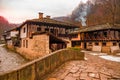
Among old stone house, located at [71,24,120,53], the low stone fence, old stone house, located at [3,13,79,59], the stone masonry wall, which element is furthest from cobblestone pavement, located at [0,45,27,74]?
old stone house, located at [71,24,120,53]

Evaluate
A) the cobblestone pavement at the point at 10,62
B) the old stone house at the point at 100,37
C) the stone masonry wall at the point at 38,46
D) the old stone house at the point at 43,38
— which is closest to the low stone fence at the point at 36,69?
the old stone house at the point at 43,38

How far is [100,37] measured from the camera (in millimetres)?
30188

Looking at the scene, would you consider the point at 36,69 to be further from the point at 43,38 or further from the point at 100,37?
the point at 100,37

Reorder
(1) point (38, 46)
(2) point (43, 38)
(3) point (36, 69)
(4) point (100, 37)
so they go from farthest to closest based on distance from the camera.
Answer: (4) point (100, 37) < (1) point (38, 46) < (2) point (43, 38) < (3) point (36, 69)

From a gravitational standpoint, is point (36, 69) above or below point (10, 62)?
above

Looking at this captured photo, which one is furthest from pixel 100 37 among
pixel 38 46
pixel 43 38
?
pixel 43 38

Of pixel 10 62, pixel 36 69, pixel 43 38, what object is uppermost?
pixel 43 38

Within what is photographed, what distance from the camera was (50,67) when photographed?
747 centimetres

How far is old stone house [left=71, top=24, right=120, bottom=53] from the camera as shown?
28677mm

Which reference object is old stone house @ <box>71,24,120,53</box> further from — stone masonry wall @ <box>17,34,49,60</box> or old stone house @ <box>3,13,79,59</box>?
stone masonry wall @ <box>17,34,49,60</box>

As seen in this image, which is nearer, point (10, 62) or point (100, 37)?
point (10, 62)

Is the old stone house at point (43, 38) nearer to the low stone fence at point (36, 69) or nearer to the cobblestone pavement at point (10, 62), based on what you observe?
the cobblestone pavement at point (10, 62)

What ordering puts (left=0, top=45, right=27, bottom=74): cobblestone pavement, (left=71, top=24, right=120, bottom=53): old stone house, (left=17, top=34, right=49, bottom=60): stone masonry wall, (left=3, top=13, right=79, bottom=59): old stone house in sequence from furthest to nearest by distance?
1. (left=71, top=24, right=120, bottom=53): old stone house
2. (left=0, top=45, right=27, bottom=74): cobblestone pavement
3. (left=17, top=34, right=49, bottom=60): stone masonry wall
4. (left=3, top=13, right=79, bottom=59): old stone house

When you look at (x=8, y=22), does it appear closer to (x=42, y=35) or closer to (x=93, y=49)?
(x=93, y=49)
